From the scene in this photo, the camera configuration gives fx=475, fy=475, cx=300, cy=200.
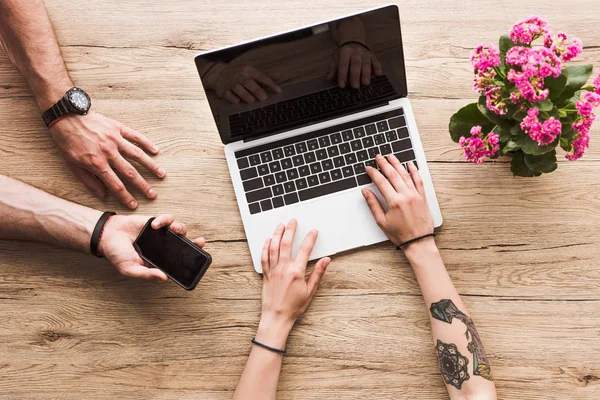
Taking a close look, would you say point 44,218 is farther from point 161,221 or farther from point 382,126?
point 382,126

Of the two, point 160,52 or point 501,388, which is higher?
point 160,52

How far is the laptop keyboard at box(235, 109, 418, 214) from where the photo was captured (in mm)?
1190

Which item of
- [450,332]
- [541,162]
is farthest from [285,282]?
[541,162]

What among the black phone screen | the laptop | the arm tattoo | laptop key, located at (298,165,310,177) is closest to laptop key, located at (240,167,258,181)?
the laptop

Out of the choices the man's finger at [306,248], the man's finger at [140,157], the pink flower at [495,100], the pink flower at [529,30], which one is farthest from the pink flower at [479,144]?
the man's finger at [140,157]

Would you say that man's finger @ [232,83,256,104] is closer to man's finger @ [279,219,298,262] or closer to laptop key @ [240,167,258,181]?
laptop key @ [240,167,258,181]

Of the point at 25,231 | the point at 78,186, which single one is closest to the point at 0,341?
the point at 25,231

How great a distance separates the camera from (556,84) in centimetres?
91

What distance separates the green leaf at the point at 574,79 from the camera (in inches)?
37.0

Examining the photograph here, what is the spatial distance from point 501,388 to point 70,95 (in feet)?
4.33

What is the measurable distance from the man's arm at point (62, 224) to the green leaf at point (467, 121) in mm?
658

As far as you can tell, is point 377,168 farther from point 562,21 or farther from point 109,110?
point 109,110

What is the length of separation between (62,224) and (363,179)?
2.52ft

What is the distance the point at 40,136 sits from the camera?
129cm
